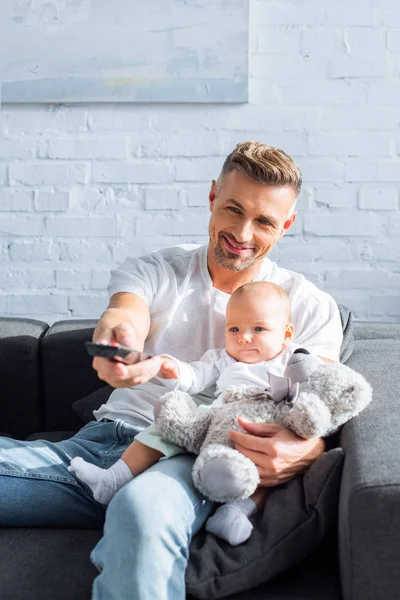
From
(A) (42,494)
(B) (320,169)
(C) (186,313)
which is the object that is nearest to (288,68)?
(B) (320,169)

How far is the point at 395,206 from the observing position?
2.71 meters

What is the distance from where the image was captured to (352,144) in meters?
2.69

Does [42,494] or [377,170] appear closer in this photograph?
[42,494]

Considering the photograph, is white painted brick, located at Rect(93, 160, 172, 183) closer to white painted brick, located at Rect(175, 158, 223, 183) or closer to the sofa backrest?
white painted brick, located at Rect(175, 158, 223, 183)

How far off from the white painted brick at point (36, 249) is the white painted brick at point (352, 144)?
0.91 m

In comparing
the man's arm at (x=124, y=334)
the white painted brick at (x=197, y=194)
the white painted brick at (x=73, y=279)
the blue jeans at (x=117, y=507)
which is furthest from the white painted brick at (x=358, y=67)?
the blue jeans at (x=117, y=507)

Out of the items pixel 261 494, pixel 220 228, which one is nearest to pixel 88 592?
pixel 261 494

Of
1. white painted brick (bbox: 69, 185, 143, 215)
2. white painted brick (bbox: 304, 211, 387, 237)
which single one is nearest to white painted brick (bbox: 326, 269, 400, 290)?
white painted brick (bbox: 304, 211, 387, 237)

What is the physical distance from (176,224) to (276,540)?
59.4 inches

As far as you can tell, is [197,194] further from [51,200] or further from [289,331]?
[289,331]

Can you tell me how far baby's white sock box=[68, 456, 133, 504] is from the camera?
1.54m

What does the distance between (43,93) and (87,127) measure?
175 millimetres

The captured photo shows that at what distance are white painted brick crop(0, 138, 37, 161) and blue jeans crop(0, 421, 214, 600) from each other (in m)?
1.25

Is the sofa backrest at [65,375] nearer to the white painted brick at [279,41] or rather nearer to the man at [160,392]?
the man at [160,392]
